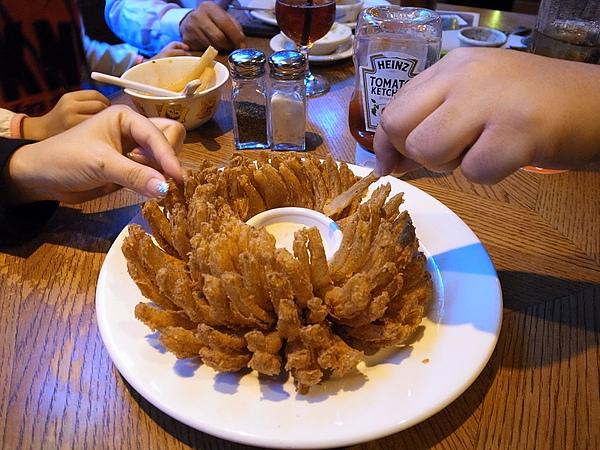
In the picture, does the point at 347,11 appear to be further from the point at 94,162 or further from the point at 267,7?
the point at 94,162

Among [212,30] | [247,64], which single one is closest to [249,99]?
[247,64]

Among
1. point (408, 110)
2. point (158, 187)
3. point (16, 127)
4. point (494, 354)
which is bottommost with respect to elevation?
point (494, 354)

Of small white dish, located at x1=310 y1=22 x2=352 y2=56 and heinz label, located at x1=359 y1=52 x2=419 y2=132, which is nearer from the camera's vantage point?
heinz label, located at x1=359 y1=52 x2=419 y2=132

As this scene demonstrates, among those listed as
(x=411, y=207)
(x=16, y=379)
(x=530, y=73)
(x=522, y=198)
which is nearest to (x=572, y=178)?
(x=522, y=198)

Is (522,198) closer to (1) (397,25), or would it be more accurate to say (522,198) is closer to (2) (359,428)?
Answer: (1) (397,25)

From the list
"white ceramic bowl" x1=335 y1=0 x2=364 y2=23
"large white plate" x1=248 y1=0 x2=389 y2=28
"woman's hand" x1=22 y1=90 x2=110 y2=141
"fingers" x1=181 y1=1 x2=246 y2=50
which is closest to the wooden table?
"woman's hand" x1=22 y1=90 x2=110 y2=141

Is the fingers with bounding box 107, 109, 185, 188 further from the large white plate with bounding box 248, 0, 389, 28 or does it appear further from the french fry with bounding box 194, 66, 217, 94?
the large white plate with bounding box 248, 0, 389, 28
